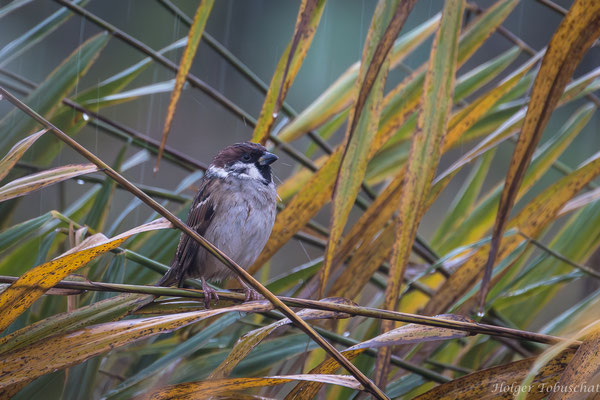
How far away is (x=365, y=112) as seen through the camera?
1.44m

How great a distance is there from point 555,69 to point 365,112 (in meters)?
0.40

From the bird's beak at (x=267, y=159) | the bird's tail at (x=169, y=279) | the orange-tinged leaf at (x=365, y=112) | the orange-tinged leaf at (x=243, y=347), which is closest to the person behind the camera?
the orange-tinged leaf at (x=243, y=347)

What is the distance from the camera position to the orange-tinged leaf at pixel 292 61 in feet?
4.49

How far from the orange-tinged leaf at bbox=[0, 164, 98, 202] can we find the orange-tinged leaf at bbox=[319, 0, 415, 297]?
52 centimetres

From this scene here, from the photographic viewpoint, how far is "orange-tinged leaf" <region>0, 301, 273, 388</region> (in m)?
1.12

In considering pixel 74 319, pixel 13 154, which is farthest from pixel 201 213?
pixel 13 154

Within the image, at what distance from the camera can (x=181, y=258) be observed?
2018 mm

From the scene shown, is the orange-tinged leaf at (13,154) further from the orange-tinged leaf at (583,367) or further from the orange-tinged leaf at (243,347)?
the orange-tinged leaf at (583,367)

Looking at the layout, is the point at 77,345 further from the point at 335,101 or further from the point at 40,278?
the point at 335,101

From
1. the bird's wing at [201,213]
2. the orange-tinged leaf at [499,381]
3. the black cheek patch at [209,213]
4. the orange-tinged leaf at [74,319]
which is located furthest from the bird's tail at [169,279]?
the orange-tinged leaf at [499,381]

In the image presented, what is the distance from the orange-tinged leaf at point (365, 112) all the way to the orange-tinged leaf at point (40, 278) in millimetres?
469

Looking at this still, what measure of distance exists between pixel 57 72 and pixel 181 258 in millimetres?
676

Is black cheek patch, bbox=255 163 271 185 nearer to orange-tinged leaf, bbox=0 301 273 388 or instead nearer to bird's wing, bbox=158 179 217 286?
bird's wing, bbox=158 179 217 286

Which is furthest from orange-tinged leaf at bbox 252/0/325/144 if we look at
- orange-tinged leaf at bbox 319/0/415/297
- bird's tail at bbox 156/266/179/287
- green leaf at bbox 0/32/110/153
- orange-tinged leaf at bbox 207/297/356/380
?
green leaf at bbox 0/32/110/153
